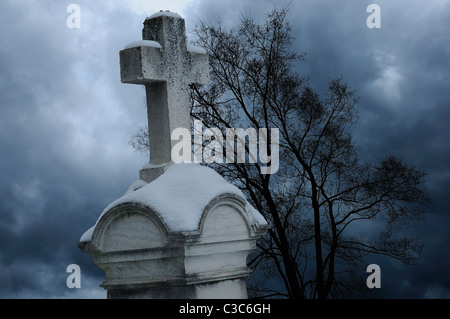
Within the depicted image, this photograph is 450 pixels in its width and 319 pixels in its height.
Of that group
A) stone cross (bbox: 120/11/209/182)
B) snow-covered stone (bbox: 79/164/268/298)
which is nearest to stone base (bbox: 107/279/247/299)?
snow-covered stone (bbox: 79/164/268/298)

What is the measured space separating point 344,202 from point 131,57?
8.77 meters

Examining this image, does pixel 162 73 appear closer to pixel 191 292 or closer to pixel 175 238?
pixel 175 238

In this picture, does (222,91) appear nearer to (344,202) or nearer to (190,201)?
(344,202)

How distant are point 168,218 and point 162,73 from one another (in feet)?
4.69

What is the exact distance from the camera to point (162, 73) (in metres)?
5.98

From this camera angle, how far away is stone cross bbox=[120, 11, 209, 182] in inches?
231

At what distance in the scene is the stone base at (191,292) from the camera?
209 inches

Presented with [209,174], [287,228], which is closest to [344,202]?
[287,228]

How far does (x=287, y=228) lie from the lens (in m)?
13.8

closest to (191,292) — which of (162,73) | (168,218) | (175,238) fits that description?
(175,238)

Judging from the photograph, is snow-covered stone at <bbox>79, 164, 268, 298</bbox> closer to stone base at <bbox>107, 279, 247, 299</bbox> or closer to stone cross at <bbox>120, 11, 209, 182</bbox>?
stone base at <bbox>107, 279, 247, 299</bbox>

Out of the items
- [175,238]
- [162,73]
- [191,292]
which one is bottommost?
[191,292]

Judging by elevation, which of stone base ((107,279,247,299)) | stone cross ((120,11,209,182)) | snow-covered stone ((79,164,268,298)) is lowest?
stone base ((107,279,247,299))
